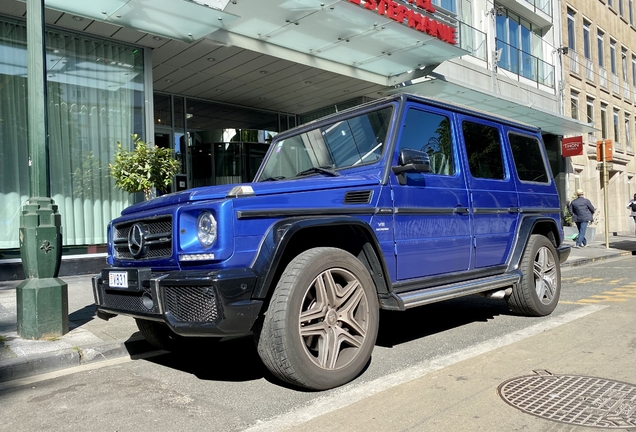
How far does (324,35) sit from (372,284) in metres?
8.51

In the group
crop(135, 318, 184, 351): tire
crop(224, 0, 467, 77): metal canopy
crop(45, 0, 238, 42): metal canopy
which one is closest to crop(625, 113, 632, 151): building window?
crop(224, 0, 467, 77): metal canopy

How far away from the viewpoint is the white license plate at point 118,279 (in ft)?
11.8

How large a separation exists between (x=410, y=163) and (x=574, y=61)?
81.5ft

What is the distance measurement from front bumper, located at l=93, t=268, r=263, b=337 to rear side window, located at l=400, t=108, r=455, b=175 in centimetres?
199

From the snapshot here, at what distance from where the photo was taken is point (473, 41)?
60.5 ft

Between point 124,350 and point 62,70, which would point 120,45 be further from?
point 124,350

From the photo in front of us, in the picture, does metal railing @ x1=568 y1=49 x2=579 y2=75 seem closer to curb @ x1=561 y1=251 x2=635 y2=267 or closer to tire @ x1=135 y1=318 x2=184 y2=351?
curb @ x1=561 y1=251 x2=635 y2=267

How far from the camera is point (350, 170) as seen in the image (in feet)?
14.4

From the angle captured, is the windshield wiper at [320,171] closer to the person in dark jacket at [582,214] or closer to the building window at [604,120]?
the person in dark jacket at [582,214]

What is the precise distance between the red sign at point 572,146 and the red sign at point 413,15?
12233mm

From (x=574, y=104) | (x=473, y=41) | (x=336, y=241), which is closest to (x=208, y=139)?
(x=473, y=41)

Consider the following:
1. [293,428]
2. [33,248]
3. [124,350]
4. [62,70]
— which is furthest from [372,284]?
[62,70]

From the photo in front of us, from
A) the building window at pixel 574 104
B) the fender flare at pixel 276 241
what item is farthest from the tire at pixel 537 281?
the building window at pixel 574 104

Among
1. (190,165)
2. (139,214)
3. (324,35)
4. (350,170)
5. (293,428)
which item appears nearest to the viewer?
(293,428)
